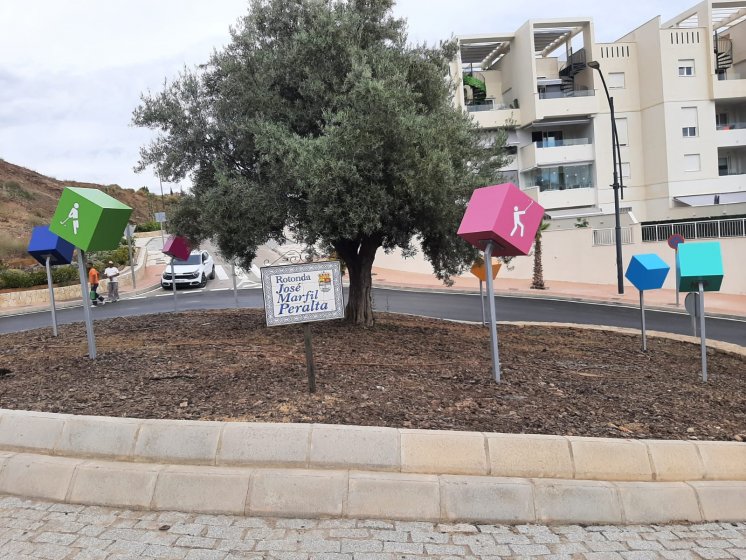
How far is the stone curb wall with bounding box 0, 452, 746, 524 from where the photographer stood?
3.75 metres

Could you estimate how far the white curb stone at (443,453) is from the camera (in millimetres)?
4000

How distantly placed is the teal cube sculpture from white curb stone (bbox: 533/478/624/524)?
12.7ft

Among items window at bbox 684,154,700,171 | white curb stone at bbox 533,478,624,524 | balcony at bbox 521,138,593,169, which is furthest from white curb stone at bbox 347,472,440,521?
window at bbox 684,154,700,171

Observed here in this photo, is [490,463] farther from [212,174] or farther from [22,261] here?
[22,261]

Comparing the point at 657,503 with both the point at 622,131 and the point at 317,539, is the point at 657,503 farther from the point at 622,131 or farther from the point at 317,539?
the point at 622,131

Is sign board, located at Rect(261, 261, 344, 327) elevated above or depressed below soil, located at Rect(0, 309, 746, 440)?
above

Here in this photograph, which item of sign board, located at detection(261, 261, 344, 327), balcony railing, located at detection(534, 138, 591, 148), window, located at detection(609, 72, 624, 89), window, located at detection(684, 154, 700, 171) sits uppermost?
window, located at detection(609, 72, 624, 89)

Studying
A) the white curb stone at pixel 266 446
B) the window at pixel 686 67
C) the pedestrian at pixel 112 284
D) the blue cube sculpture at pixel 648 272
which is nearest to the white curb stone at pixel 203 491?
the white curb stone at pixel 266 446

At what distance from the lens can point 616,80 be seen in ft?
123

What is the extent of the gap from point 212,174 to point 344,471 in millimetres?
A: 6607

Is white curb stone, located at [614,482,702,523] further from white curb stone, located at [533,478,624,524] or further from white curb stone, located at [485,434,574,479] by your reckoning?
white curb stone, located at [485,434,574,479]

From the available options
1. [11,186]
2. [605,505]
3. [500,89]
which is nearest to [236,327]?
[605,505]

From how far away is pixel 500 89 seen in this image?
4153cm

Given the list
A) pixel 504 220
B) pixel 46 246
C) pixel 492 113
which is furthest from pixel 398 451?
pixel 492 113
